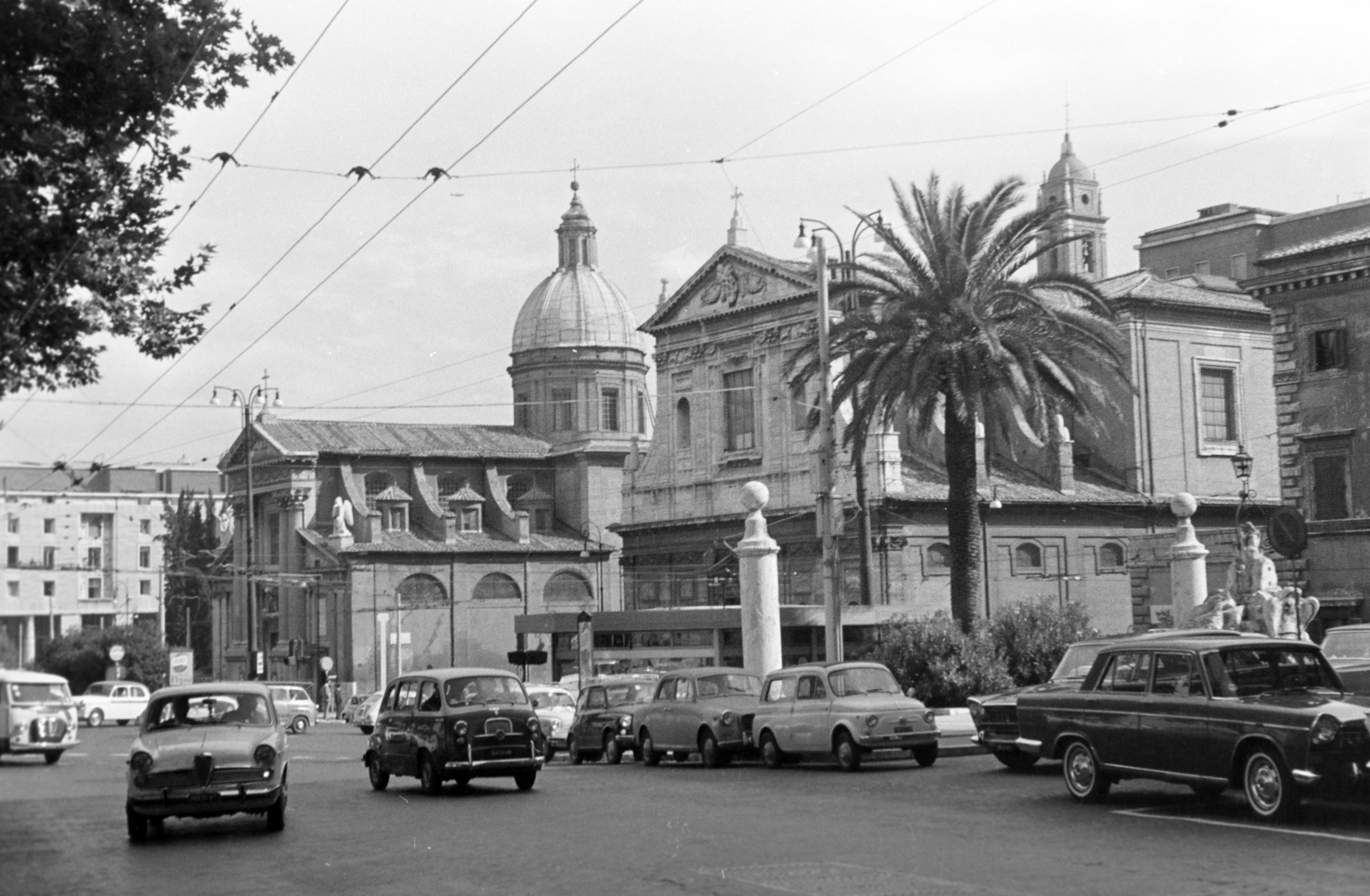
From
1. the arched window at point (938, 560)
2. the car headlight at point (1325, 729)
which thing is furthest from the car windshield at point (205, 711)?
the arched window at point (938, 560)

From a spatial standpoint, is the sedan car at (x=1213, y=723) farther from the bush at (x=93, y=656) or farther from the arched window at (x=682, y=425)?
the arched window at (x=682, y=425)

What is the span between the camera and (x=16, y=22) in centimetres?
1520

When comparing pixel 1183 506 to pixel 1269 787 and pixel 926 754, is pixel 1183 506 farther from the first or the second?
pixel 1269 787

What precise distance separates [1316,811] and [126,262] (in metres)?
12.0

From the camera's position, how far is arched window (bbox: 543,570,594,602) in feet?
259

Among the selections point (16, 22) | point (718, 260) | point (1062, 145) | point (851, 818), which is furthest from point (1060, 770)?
point (1062, 145)

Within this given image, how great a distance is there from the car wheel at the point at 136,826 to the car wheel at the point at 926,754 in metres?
10.5

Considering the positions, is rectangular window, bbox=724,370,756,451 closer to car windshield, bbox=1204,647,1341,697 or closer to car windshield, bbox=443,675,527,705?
car windshield, bbox=443,675,527,705

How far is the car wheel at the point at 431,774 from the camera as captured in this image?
21844mm

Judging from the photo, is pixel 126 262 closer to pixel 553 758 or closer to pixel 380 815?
pixel 380 815

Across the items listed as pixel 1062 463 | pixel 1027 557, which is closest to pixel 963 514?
pixel 1027 557

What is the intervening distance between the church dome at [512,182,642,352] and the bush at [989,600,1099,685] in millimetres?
53953

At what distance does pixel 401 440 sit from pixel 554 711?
48857 millimetres

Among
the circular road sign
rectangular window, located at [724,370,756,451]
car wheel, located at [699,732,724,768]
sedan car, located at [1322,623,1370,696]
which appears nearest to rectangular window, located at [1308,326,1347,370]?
the circular road sign
